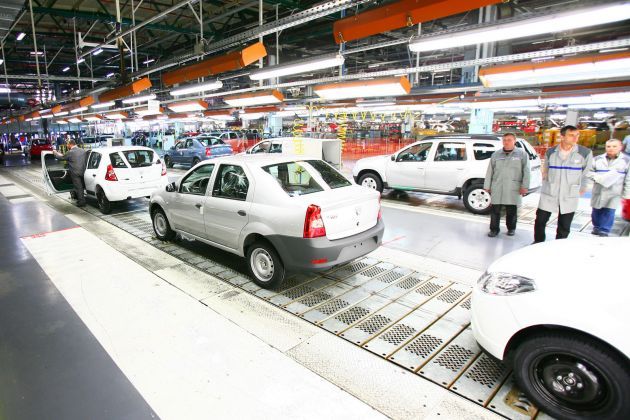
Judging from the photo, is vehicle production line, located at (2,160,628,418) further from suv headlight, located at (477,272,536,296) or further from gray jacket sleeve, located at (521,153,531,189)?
gray jacket sleeve, located at (521,153,531,189)

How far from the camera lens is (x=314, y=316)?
3723 mm

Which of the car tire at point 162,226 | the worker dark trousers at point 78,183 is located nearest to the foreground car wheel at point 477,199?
the car tire at point 162,226

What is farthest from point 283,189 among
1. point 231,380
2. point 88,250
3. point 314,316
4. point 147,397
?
point 88,250

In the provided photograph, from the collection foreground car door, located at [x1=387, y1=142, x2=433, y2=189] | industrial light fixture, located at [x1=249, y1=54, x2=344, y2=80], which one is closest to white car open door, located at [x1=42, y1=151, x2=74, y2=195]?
industrial light fixture, located at [x1=249, y1=54, x2=344, y2=80]

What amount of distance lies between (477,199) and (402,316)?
511cm

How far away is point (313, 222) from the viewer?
Result: 3.80 meters

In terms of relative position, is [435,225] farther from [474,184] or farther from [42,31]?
[42,31]

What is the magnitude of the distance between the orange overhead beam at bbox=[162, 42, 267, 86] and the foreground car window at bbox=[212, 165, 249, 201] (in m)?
2.83

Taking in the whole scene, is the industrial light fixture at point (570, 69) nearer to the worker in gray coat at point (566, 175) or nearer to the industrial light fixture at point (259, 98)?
the worker in gray coat at point (566, 175)

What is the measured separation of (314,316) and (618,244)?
2.64m

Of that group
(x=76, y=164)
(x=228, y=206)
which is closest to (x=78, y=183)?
(x=76, y=164)

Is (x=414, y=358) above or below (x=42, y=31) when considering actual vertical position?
below

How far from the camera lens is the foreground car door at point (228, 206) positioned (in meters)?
4.39

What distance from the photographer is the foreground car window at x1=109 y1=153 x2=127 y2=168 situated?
8172 millimetres
